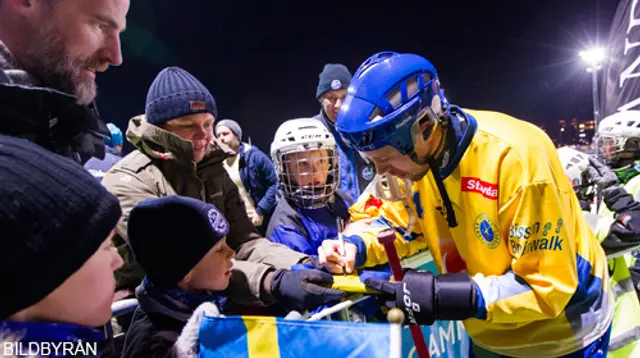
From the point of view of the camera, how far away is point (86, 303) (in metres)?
0.98

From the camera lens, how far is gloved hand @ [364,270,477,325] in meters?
1.58

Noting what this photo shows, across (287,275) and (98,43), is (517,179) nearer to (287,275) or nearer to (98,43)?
(287,275)

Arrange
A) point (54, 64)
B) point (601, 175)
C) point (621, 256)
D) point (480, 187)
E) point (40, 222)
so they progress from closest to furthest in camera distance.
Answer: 1. point (40, 222)
2. point (54, 64)
3. point (480, 187)
4. point (621, 256)
5. point (601, 175)

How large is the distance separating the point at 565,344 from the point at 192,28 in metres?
21.4

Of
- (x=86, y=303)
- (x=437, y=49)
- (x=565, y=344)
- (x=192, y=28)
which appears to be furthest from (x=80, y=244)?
(x=437, y=49)

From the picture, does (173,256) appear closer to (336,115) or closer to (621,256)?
(336,115)

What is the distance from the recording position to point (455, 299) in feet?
5.20

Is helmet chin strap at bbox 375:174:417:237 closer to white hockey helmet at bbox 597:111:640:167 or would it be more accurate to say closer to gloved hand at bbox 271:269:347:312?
gloved hand at bbox 271:269:347:312

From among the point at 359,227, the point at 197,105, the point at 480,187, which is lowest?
the point at 359,227

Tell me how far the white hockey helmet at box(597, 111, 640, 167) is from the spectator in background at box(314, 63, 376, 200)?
2.55 meters

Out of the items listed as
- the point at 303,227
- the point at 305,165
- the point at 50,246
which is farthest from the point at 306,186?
the point at 50,246

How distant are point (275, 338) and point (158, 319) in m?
0.58

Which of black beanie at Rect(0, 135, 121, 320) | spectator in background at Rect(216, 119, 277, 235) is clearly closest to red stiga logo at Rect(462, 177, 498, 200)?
black beanie at Rect(0, 135, 121, 320)

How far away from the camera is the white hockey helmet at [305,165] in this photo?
9.45 feet
